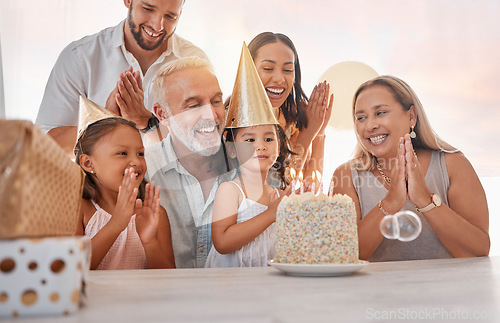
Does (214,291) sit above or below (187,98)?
below

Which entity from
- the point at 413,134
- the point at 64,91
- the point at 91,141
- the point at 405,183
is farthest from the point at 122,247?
the point at 413,134

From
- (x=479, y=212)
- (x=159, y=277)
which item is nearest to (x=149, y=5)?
(x=159, y=277)

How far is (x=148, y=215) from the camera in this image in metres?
1.67

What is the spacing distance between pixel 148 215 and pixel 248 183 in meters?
0.41

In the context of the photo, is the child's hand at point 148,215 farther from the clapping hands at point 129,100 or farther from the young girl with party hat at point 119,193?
the clapping hands at point 129,100

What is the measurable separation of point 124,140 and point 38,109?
0.38 meters

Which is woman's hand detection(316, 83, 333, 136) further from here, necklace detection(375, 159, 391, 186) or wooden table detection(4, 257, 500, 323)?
wooden table detection(4, 257, 500, 323)

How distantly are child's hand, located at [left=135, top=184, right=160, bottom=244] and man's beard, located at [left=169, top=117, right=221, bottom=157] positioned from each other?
0.27 m

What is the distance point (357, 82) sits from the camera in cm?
206

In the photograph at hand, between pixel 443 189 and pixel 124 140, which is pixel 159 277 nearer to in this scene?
pixel 124 140

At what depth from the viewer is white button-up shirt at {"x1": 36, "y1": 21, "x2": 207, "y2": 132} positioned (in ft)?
5.97

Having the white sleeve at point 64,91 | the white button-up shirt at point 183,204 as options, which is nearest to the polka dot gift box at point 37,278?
the white button-up shirt at point 183,204

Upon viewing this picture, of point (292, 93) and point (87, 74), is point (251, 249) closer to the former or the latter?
point (292, 93)

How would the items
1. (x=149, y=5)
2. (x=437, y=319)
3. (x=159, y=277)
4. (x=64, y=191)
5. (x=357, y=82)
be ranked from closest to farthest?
1. (x=437, y=319)
2. (x=64, y=191)
3. (x=159, y=277)
4. (x=149, y=5)
5. (x=357, y=82)
